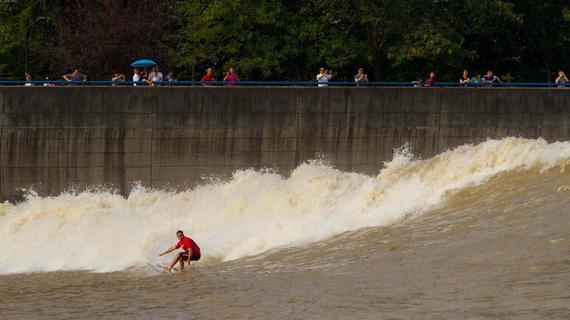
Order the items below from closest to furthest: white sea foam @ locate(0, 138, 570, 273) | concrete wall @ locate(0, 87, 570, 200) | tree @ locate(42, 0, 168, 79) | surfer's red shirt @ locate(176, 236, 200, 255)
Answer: surfer's red shirt @ locate(176, 236, 200, 255)
white sea foam @ locate(0, 138, 570, 273)
concrete wall @ locate(0, 87, 570, 200)
tree @ locate(42, 0, 168, 79)

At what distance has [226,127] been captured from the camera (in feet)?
94.2

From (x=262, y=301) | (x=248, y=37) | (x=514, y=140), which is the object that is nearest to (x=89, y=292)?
(x=262, y=301)

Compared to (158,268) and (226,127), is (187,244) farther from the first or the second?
(226,127)

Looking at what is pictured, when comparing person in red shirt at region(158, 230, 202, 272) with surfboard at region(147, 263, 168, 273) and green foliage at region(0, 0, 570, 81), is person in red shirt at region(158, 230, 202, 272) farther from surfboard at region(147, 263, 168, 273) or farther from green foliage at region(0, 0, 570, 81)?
green foliage at region(0, 0, 570, 81)

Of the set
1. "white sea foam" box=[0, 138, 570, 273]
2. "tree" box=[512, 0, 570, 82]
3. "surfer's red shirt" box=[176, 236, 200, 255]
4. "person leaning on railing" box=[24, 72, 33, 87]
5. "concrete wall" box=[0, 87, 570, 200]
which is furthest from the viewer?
"tree" box=[512, 0, 570, 82]

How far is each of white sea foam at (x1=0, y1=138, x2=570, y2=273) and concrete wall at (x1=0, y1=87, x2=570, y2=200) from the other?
383mm

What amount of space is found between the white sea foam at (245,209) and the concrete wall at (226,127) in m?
0.38

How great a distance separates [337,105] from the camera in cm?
2884

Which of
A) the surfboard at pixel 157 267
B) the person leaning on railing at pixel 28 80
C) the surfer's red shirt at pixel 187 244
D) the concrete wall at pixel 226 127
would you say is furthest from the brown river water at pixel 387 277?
the person leaning on railing at pixel 28 80

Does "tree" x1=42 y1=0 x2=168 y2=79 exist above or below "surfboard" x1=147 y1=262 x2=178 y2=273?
above

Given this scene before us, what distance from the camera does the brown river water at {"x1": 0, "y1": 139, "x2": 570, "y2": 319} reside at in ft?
58.3

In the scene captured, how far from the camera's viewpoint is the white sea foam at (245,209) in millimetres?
25625

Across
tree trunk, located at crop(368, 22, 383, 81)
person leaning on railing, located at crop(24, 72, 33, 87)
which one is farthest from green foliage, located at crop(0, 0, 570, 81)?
person leaning on railing, located at crop(24, 72, 33, 87)

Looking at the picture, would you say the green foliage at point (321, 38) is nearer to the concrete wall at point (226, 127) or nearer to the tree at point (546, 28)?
the tree at point (546, 28)
